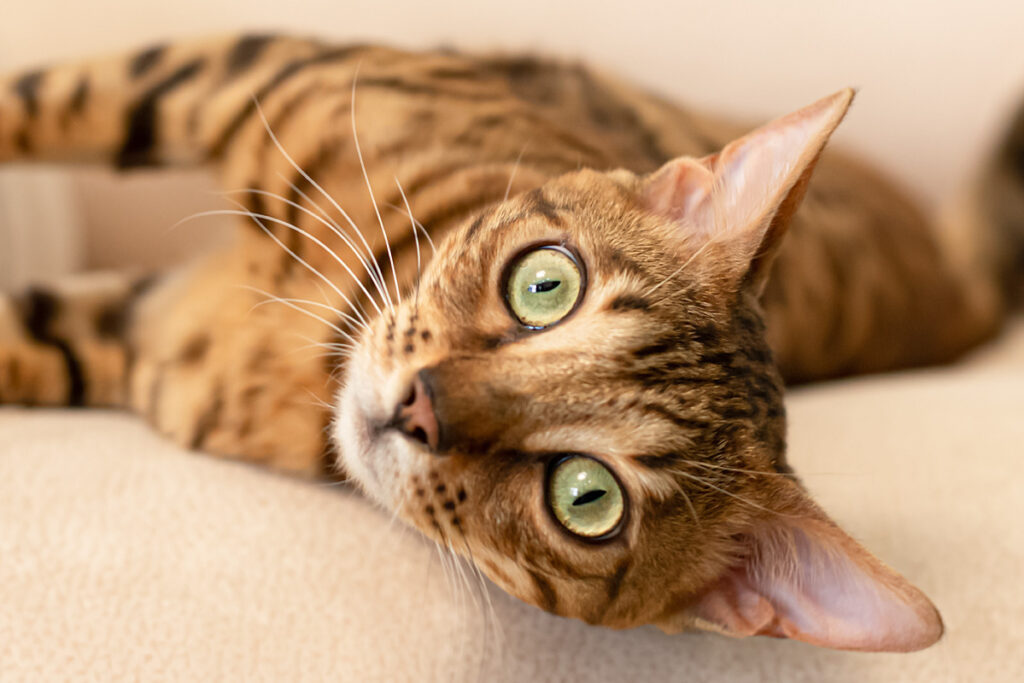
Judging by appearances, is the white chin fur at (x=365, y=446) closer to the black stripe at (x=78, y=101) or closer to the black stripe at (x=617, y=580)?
the black stripe at (x=617, y=580)

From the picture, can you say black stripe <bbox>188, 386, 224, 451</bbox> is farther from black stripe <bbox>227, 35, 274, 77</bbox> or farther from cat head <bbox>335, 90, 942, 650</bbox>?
black stripe <bbox>227, 35, 274, 77</bbox>

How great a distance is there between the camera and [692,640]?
2.78ft

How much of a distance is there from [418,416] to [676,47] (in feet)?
4.65

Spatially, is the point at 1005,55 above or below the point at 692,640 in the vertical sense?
above

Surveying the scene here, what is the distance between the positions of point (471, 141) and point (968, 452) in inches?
31.3

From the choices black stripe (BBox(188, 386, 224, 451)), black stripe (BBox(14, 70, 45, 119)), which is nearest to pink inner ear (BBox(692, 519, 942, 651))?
black stripe (BBox(188, 386, 224, 451))

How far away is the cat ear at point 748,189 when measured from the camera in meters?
0.77

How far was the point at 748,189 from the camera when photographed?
2.76 ft

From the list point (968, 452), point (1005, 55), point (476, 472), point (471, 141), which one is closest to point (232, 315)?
point (471, 141)

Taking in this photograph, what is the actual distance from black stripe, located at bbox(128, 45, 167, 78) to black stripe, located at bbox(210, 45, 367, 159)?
174 millimetres

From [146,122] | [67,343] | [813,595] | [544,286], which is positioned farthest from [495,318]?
[67,343]

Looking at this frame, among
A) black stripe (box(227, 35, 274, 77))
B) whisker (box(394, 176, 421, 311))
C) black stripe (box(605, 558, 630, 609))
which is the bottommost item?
black stripe (box(605, 558, 630, 609))

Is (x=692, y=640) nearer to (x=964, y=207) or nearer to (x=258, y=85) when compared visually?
Answer: (x=258, y=85)

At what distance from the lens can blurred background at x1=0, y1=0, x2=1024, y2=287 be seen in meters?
1.69
